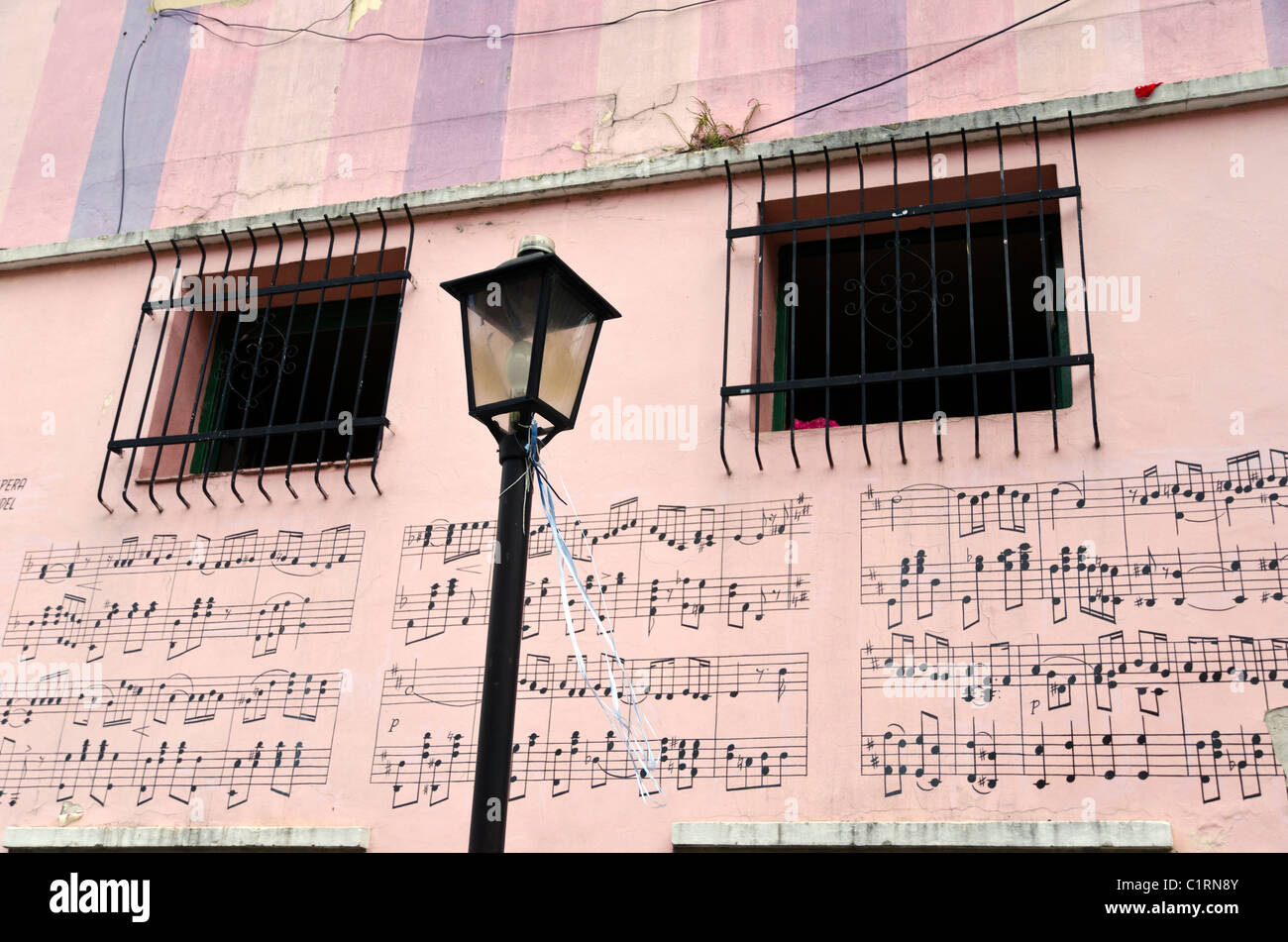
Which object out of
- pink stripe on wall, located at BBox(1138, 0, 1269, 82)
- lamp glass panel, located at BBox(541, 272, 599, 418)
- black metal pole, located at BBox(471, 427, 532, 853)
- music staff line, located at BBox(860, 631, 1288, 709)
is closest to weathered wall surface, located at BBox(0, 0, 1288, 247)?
pink stripe on wall, located at BBox(1138, 0, 1269, 82)

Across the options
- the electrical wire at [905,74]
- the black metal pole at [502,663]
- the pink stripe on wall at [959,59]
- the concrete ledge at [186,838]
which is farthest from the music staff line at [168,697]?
the pink stripe on wall at [959,59]

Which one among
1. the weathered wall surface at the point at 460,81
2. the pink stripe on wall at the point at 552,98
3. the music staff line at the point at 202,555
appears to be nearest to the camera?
the music staff line at the point at 202,555

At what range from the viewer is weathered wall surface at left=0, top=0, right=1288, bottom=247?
6305 millimetres

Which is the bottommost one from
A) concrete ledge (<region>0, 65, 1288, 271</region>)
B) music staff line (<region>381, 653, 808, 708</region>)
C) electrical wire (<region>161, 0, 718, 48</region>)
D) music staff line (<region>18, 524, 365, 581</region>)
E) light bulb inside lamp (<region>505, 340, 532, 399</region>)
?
music staff line (<region>381, 653, 808, 708</region>)

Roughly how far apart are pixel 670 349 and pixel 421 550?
140 centimetres

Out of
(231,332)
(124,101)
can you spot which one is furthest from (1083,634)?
(124,101)

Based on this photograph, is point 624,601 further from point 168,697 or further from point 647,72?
point 647,72

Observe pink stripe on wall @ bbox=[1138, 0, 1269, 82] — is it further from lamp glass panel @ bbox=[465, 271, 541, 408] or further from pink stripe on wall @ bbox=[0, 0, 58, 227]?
pink stripe on wall @ bbox=[0, 0, 58, 227]

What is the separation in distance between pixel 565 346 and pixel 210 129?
4423mm

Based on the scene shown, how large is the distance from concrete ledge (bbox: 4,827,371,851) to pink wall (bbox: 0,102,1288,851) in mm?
102

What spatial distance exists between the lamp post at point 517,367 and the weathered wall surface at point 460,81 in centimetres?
280

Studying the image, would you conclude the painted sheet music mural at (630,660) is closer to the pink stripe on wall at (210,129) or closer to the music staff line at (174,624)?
the music staff line at (174,624)

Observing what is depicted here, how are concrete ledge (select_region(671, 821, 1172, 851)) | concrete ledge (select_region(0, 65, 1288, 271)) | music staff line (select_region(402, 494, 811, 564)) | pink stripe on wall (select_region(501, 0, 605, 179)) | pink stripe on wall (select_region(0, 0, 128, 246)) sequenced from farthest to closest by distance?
pink stripe on wall (select_region(0, 0, 128, 246))
pink stripe on wall (select_region(501, 0, 605, 179))
concrete ledge (select_region(0, 65, 1288, 271))
music staff line (select_region(402, 494, 811, 564))
concrete ledge (select_region(671, 821, 1172, 851))

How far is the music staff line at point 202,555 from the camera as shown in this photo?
6176 millimetres
